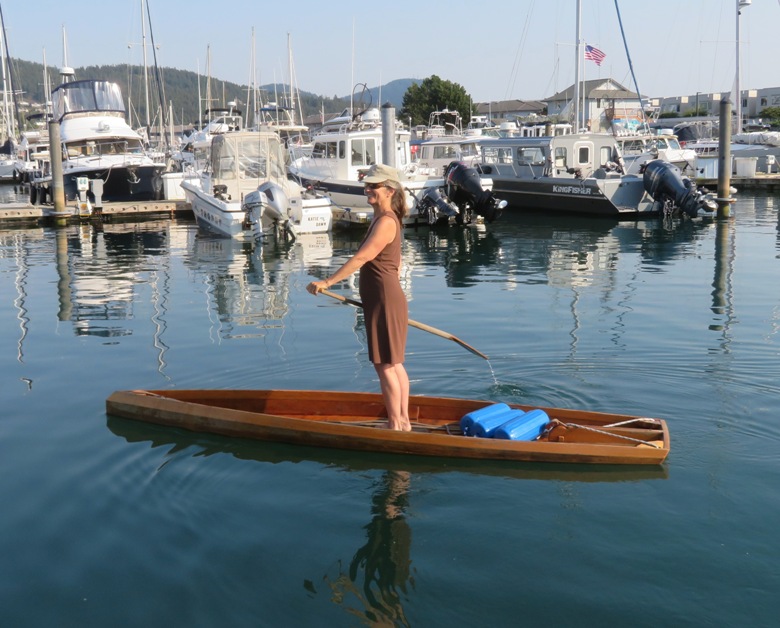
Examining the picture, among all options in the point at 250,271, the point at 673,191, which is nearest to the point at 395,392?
the point at 250,271

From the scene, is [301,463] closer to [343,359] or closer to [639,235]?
[343,359]

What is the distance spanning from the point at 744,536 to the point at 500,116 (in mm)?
107875

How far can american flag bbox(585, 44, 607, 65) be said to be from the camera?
→ 121ft

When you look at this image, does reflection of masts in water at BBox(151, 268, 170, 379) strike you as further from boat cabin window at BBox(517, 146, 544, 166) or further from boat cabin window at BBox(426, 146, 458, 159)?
boat cabin window at BBox(426, 146, 458, 159)

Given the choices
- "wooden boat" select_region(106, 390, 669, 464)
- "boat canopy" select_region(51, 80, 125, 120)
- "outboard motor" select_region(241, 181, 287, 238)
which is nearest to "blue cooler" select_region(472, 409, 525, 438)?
"wooden boat" select_region(106, 390, 669, 464)

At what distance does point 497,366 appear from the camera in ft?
30.6

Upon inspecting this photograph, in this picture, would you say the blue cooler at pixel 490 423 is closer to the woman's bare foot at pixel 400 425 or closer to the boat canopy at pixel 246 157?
the woman's bare foot at pixel 400 425

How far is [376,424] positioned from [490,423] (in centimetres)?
101

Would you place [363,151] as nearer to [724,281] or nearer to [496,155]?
[496,155]

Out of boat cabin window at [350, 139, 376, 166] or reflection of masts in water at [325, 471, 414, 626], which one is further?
boat cabin window at [350, 139, 376, 166]

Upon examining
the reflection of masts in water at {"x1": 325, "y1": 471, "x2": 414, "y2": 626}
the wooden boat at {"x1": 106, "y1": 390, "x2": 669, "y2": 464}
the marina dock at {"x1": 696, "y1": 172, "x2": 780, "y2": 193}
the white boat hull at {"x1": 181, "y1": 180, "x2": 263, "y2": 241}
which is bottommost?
the reflection of masts in water at {"x1": 325, "y1": 471, "x2": 414, "y2": 626}

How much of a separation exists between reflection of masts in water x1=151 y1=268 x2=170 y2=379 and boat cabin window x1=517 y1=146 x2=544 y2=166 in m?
→ 17.5

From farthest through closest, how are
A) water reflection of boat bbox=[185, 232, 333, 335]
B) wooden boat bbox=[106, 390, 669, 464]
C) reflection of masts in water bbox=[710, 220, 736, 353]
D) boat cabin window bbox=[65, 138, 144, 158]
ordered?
boat cabin window bbox=[65, 138, 144, 158], water reflection of boat bbox=[185, 232, 333, 335], reflection of masts in water bbox=[710, 220, 736, 353], wooden boat bbox=[106, 390, 669, 464]

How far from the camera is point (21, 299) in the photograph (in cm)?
1438
